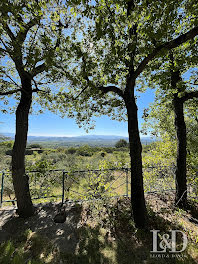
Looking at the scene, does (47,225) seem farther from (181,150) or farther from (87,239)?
(181,150)

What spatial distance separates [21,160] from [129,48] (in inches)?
170

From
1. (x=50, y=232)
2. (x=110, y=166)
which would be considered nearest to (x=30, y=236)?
(x=50, y=232)

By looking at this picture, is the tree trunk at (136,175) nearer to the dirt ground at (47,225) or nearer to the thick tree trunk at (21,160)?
the dirt ground at (47,225)

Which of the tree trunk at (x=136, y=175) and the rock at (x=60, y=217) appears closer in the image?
the tree trunk at (x=136, y=175)

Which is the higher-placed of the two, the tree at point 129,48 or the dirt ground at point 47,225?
the tree at point 129,48

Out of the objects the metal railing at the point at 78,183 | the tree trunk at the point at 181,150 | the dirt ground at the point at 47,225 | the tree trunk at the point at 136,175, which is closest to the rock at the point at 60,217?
the dirt ground at the point at 47,225

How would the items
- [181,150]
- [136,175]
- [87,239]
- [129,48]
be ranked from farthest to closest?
[181,150] < [136,175] < [87,239] < [129,48]

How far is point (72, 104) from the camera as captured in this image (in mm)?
5066

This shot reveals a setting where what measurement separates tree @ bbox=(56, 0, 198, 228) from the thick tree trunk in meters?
1.91

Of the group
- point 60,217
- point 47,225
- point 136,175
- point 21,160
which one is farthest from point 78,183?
point 136,175

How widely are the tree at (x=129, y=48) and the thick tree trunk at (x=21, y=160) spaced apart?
1.91m

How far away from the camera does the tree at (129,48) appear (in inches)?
107

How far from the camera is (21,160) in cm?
407

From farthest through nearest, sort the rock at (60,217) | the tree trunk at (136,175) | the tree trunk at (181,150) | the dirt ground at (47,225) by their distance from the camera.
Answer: the tree trunk at (181,150), the rock at (60,217), the tree trunk at (136,175), the dirt ground at (47,225)
